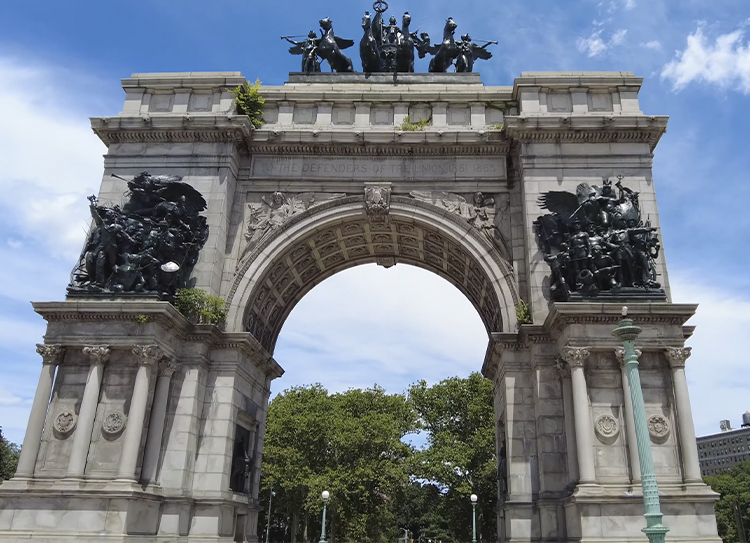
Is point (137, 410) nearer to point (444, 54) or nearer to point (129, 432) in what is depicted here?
point (129, 432)

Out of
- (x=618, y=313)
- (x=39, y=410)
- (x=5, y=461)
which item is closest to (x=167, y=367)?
(x=39, y=410)

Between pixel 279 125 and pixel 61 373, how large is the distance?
39.1 feet

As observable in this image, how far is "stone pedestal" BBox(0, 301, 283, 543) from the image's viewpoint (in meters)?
17.0

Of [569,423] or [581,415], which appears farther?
[569,423]

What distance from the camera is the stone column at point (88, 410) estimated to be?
1738cm

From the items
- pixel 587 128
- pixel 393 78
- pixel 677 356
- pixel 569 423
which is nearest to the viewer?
pixel 677 356

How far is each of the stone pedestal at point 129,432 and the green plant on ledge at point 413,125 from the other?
33.0 feet

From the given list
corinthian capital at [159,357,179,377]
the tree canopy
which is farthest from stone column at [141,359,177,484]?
the tree canopy

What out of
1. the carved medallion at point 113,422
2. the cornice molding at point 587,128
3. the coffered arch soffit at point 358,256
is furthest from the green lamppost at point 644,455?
the carved medallion at point 113,422

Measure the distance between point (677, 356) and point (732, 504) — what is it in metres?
52.0

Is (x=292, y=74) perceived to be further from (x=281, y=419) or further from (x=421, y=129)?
(x=281, y=419)

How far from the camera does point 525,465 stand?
62.6 feet

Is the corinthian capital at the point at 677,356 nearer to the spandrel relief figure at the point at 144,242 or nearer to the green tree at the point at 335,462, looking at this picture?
the spandrel relief figure at the point at 144,242

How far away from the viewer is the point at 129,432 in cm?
1767
